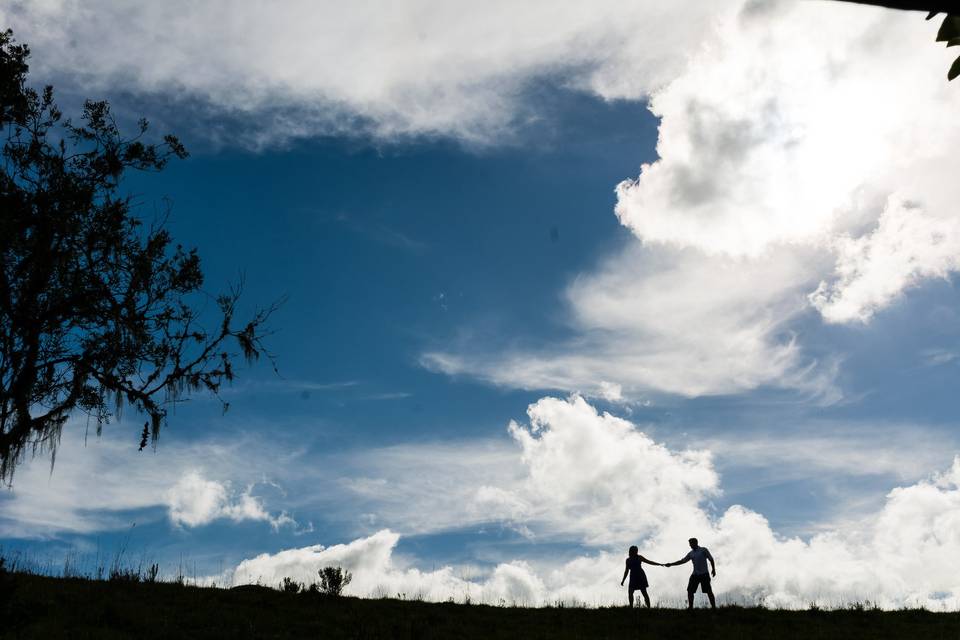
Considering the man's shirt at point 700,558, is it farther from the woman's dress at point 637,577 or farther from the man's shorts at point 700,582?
the woman's dress at point 637,577

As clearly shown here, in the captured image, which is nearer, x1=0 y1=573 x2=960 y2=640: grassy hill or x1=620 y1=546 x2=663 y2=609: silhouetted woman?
x1=0 y1=573 x2=960 y2=640: grassy hill

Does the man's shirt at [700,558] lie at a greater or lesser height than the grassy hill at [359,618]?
greater

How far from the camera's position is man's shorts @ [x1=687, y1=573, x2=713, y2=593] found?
1992cm

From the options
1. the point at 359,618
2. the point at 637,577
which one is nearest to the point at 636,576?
the point at 637,577

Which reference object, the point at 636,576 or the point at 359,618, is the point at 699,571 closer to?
the point at 636,576

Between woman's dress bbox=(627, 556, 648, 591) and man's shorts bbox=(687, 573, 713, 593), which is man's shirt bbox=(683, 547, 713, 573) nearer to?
man's shorts bbox=(687, 573, 713, 593)

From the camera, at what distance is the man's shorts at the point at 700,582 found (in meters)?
19.9

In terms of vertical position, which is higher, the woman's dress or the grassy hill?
the woman's dress

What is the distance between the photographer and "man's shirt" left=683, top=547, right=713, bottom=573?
65.4 ft

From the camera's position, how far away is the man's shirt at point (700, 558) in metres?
19.9

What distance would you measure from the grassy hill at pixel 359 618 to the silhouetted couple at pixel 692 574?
0.65 m

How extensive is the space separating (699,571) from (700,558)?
1.12 ft

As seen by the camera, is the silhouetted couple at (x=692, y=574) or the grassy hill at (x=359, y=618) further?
the silhouetted couple at (x=692, y=574)

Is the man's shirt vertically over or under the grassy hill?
over
